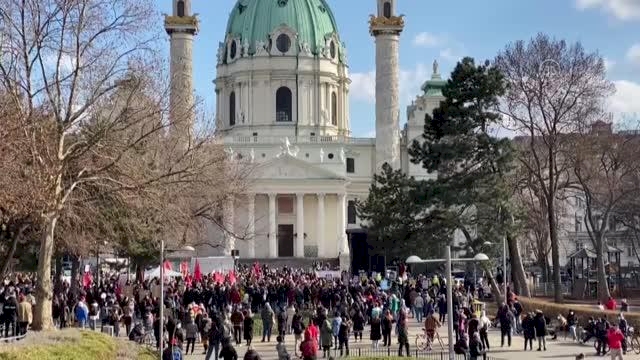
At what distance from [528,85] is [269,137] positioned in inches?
2129

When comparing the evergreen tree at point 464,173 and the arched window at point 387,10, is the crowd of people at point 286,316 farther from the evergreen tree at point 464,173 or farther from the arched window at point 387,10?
the arched window at point 387,10

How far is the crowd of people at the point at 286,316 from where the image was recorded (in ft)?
92.3

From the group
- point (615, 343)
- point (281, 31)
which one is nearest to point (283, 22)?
point (281, 31)

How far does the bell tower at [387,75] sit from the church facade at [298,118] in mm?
95

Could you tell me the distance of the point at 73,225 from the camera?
34.5 metres

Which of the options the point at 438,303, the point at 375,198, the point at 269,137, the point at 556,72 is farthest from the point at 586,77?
the point at 269,137

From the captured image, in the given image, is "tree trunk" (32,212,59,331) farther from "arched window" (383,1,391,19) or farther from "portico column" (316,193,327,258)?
"arched window" (383,1,391,19)

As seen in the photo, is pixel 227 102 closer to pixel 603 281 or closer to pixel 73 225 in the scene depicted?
pixel 603 281

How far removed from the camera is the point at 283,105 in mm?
101062

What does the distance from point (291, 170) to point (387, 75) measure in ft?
42.1

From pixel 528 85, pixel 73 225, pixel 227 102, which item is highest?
pixel 227 102

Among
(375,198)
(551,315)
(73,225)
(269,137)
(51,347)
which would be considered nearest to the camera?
(51,347)

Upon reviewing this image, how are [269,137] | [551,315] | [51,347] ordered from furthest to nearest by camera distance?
[269,137]
[551,315]
[51,347]

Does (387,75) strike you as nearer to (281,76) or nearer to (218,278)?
(281,76)
